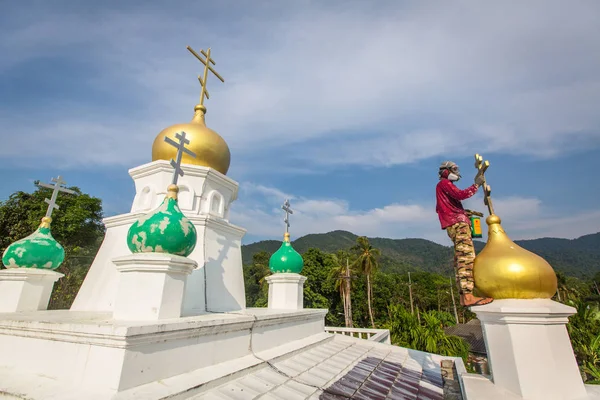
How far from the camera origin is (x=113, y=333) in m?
3.11

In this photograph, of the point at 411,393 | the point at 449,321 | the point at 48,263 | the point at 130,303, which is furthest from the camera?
the point at 449,321

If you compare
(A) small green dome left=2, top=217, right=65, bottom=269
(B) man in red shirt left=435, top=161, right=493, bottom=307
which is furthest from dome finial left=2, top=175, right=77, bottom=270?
(B) man in red shirt left=435, top=161, right=493, bottom=307

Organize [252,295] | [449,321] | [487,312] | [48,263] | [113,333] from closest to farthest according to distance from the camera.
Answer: [487,312]
[113,333]
[48,263]
[449,321]
[252,295]

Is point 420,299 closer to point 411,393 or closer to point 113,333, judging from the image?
point 411,393

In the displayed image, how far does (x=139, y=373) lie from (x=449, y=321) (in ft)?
128

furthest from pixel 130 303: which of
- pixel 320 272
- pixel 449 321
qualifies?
pixel 449 321

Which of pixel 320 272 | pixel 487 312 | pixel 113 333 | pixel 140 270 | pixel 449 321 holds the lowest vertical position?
pixel 449 321

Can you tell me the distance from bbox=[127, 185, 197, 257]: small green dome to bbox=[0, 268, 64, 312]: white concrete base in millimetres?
3321

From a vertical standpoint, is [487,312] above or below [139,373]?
above

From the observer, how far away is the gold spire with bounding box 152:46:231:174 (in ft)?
27.8

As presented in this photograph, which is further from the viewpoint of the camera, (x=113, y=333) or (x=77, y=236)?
(x=77, y=236)

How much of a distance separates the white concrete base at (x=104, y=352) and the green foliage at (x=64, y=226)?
18.2 m

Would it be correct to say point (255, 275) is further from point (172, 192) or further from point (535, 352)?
point (535, 352)

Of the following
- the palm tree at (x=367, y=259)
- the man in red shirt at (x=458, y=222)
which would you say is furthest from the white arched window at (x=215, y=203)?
the palm tree at (x=367, y=259)
